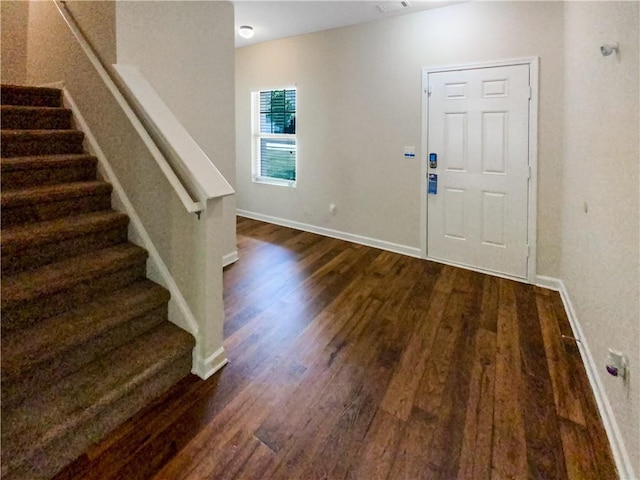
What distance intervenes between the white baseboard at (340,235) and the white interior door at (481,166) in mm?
390

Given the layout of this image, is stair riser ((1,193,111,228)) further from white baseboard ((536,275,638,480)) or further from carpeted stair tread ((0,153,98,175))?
white baseboard ((536,275,638,480))

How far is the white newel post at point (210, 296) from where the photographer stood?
1.88 metres

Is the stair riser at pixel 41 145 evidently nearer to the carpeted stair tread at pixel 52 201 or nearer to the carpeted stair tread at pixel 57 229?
the carpeted stair tread at pixel 52 201

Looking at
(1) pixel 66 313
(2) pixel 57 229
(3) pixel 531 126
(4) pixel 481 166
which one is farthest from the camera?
(4) pixel 481 166

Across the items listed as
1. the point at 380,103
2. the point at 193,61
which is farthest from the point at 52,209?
the point at 380,103

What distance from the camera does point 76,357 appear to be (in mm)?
1658

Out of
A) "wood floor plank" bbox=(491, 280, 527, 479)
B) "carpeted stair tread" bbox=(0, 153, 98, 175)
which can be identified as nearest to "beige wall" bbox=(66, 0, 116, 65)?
"carpeted stair tread" bbox=(0, 153, 98, 175)

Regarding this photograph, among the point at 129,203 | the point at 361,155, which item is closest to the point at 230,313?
the point at 129,203

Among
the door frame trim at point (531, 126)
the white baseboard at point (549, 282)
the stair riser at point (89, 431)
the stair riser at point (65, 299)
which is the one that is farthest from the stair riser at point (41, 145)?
the white baseboard at point (549, 282)

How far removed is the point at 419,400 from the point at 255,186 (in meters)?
4.36

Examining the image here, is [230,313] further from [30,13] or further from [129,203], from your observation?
[30,13]

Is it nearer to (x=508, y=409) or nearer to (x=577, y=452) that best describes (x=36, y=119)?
(x=508, y=409)

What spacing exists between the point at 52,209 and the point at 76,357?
3.17ft

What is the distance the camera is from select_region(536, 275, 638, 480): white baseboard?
140 centimetres
